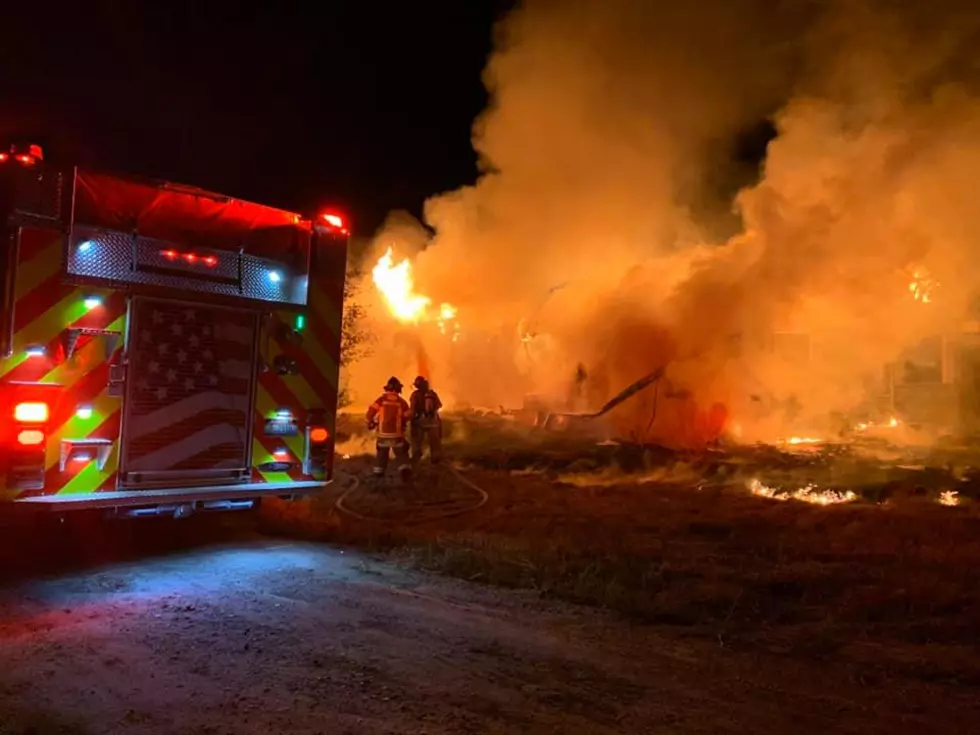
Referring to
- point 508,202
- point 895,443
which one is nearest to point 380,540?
point 895,443

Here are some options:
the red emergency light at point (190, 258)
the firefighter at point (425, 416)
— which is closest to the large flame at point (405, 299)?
the firefighter at point (425, 416)

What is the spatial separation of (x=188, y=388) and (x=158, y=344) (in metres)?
0.44

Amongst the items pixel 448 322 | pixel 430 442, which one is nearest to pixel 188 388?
pixel 430 442

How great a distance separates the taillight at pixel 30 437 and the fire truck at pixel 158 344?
0.01 metres

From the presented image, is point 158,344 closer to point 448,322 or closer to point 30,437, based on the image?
point 30,437

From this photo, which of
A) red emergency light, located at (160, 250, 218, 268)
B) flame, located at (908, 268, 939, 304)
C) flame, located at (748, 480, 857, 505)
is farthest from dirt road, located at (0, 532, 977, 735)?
flame, located at (908, 268, 939, 304)

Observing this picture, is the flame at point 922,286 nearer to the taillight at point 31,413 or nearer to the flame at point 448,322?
the flame at point 448,322

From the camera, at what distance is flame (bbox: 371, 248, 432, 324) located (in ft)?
93.3

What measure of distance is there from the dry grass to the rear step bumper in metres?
0.93

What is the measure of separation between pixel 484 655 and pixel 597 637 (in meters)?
0.81

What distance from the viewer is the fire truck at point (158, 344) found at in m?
5.65

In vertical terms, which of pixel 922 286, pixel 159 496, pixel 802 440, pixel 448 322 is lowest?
pixel 159 496

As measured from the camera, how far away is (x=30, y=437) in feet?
18.3

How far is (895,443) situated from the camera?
18578 millimetres
